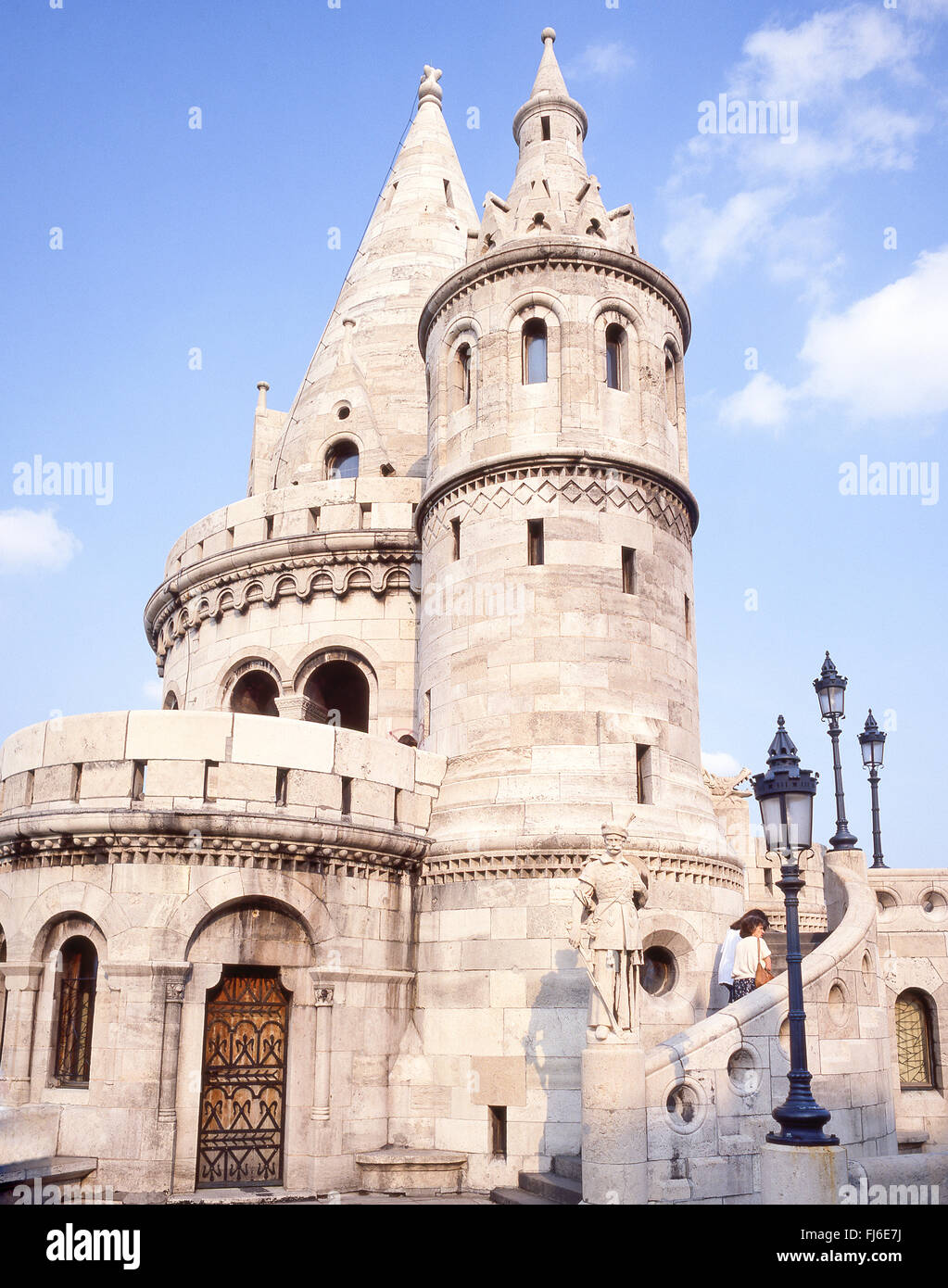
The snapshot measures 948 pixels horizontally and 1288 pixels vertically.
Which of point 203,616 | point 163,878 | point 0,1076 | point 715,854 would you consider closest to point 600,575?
point 715,854

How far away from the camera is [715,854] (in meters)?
17.0

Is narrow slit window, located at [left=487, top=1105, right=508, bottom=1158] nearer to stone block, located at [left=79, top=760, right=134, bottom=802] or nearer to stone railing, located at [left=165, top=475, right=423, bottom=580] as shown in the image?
stone block, located at [left=79, top=760, right=134, bottom=802]

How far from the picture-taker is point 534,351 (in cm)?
1831

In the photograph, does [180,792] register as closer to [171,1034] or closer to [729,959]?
[171,1034]

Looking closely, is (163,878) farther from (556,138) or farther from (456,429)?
(556,138)

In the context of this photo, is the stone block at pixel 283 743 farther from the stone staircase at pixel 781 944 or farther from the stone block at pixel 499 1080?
the stone staircase at pixel 781 944

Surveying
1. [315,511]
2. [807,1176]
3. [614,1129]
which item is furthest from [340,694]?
[807,1176]

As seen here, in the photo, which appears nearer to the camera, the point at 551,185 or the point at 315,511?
the point at 551,185

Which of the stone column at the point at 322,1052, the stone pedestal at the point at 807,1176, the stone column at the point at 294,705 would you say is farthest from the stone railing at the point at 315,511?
the stone pedestal at the point at 807,1176

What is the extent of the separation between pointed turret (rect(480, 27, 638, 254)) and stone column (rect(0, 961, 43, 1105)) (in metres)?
13.0

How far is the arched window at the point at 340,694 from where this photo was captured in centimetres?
2139

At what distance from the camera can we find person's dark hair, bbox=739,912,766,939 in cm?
1407

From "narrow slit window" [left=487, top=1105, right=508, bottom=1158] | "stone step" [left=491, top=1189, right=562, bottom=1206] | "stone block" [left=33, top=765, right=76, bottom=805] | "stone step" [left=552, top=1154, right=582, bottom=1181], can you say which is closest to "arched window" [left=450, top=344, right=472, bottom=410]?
"stone block" [left=33, top=765, right=76, bottom=805]

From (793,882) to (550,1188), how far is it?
531 cm
